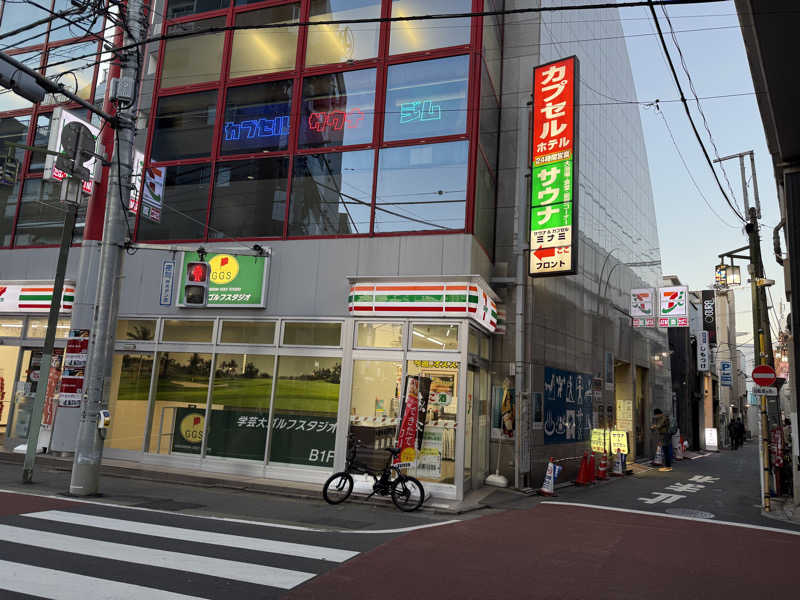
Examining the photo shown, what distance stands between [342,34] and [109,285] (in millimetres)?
8727

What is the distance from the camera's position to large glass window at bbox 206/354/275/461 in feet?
45.4

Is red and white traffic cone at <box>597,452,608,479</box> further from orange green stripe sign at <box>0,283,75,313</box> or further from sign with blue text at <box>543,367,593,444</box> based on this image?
orange green stripe sign at <box>0,283,75,313</box>

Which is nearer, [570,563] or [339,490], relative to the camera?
[570,563]

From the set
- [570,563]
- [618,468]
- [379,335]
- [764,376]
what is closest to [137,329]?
[379,335]

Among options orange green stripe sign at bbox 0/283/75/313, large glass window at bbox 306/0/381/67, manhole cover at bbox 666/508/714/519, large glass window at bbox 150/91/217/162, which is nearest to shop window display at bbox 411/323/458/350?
manhole cover at bbox 666/508/714/519

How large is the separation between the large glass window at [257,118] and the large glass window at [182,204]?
1.11 m

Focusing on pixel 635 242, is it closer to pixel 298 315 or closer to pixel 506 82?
pixel 506 82

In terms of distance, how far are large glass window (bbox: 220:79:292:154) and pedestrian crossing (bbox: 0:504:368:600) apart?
9.65 m

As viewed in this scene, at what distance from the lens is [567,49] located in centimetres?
1834

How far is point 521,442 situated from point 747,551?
18.3 ft

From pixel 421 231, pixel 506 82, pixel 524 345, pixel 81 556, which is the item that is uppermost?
pixel 506 82

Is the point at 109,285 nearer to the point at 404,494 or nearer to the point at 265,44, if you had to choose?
the point at 404,494

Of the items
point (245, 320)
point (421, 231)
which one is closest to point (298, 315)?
point (245, 320)

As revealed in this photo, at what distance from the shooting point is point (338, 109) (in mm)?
14641
